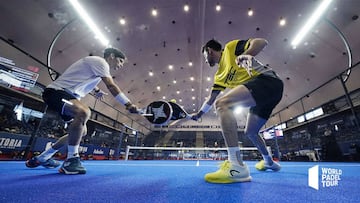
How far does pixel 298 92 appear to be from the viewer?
10.8 metres

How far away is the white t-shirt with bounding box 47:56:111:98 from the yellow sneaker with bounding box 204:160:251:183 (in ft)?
4.67

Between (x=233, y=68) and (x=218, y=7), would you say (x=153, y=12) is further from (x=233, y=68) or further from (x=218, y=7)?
(x=233, y=68)

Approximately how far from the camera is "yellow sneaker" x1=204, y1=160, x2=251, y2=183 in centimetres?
106

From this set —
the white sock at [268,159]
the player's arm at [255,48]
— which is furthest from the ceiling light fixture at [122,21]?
the white sock at [268,159]

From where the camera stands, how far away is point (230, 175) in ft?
3.54

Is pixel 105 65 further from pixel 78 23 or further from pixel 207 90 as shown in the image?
pixel 207 90

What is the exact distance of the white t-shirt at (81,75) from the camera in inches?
66.0

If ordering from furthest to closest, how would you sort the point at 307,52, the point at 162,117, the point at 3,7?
the point at 307,52
the point at 3,7
the point at 162,117

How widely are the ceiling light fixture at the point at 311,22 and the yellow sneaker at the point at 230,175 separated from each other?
7803 mm

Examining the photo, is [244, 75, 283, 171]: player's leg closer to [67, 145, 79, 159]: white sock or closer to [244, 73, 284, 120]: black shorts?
[244, 73, 284, 120]: black shorts

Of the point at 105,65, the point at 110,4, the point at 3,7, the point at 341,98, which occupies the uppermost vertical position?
the point at 110,4

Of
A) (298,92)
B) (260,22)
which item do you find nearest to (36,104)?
(260,22)

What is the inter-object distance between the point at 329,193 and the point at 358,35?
8793 millimetres

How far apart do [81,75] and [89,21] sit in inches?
234
